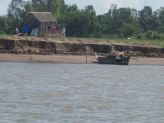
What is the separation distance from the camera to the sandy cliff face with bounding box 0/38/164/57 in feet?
103

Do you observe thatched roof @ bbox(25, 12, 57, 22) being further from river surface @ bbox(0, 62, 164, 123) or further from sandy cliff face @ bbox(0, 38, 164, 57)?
river surface @ bbox(0, 62, 164, 123)

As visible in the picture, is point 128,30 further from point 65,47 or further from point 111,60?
point 111,60

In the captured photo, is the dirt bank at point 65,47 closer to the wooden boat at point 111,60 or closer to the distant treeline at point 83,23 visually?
the wooden boat at point 111,60

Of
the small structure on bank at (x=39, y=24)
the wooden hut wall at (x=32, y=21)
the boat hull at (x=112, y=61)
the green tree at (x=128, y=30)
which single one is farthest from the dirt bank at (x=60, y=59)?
the green tree at (x=128, y=30)

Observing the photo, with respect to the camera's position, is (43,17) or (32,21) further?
(32,21)

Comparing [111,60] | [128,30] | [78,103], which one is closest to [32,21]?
[111,60]

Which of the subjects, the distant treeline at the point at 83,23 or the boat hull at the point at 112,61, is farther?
the distant treeline at the point at 83,23

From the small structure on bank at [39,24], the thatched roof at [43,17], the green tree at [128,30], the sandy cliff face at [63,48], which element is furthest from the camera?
the green tree at [128,30]

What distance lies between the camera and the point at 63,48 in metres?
33.1

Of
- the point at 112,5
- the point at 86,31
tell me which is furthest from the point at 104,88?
the point at 112,5

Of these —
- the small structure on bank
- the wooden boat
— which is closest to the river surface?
the wooden boat

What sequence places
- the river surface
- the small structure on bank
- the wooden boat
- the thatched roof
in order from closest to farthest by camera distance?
the river surface < the wooden boat < the small structure on bank < the thatched roof

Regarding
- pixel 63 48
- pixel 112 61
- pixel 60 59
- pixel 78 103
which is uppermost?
pixel 63 48

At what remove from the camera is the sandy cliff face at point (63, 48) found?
3125cm
